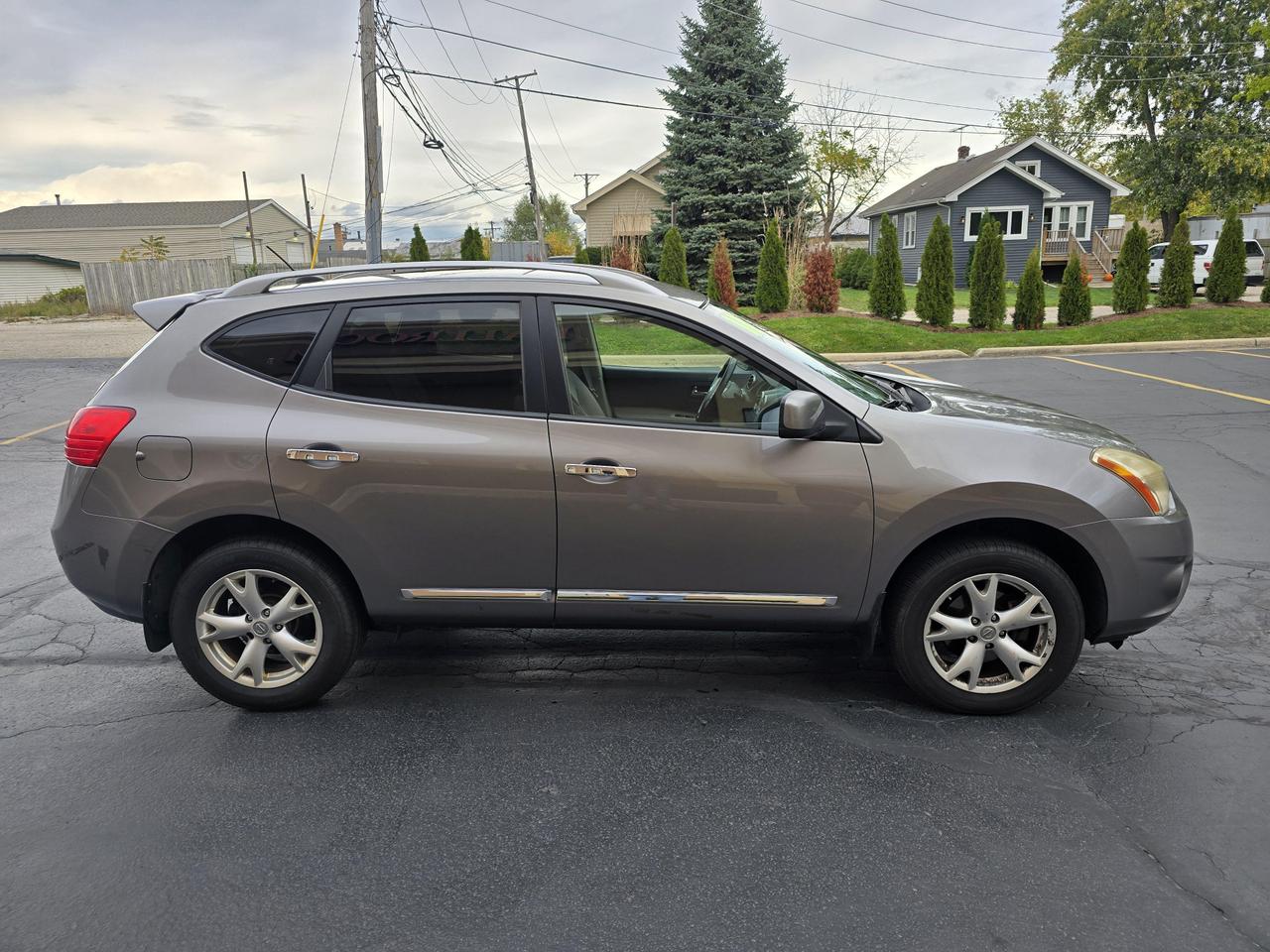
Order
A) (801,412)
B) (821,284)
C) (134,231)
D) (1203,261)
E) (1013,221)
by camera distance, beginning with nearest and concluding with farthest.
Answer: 1. (801,412)
2. (821,284)
3. (1203,261)
4. (1013,221)
5. (134,231)

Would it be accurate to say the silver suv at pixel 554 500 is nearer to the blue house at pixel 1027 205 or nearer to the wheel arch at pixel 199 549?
the wheel arch at pixel 199 549

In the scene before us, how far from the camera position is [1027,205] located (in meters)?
36.4

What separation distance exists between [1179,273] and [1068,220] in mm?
19337

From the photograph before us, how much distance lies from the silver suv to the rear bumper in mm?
11

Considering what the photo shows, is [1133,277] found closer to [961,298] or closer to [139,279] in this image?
[961,298]

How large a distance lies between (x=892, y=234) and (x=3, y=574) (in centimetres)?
1787

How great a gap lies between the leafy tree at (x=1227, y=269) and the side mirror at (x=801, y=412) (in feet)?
69.3

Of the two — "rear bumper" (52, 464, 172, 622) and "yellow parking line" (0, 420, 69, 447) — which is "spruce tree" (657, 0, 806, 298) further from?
"rear bumper" (52, 464, 172, 622)

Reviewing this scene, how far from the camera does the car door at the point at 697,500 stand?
3502 millimetres

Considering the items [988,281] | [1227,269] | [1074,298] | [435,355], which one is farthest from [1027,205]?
[435,355]

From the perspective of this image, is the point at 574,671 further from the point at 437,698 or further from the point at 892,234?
the point at 892,234

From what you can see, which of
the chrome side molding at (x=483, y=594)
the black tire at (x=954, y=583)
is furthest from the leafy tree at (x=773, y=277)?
the chrome side molding at (x=483, y=594)

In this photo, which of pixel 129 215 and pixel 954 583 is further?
pixel 129 215

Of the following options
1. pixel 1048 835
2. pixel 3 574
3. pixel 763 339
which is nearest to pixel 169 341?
pixel 763 339
